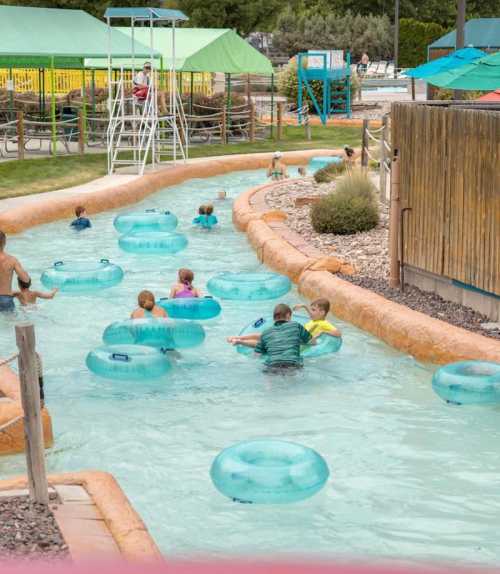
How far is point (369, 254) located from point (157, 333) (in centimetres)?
460

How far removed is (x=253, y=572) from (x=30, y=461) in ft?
11.7

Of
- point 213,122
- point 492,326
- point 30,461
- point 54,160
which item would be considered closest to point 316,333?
point 492,326

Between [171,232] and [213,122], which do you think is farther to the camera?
[213,122]

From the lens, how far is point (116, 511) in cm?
638

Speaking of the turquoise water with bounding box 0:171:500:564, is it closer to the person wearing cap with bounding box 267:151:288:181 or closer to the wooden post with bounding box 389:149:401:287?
the wooden post with bounding box 389:149:401:287

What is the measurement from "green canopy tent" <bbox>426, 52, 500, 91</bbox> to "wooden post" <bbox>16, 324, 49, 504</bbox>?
13.5 meters

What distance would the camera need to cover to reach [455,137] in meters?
11.4

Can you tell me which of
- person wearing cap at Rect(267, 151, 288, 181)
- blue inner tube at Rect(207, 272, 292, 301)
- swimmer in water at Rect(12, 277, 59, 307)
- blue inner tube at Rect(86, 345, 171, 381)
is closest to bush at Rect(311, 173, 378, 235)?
blue inner tube at Rect(207, 272, 292, 301)

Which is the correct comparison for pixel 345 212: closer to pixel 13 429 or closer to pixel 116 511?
pixel 13 429

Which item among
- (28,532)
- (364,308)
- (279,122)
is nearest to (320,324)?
(364,308)

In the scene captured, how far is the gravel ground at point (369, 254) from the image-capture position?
11320mm

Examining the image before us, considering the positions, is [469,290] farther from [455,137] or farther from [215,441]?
[215,441]

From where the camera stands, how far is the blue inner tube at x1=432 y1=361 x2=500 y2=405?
922 centimetres

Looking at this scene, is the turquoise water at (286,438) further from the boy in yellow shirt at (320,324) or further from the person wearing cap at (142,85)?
the person wearing cap at (142,85)
